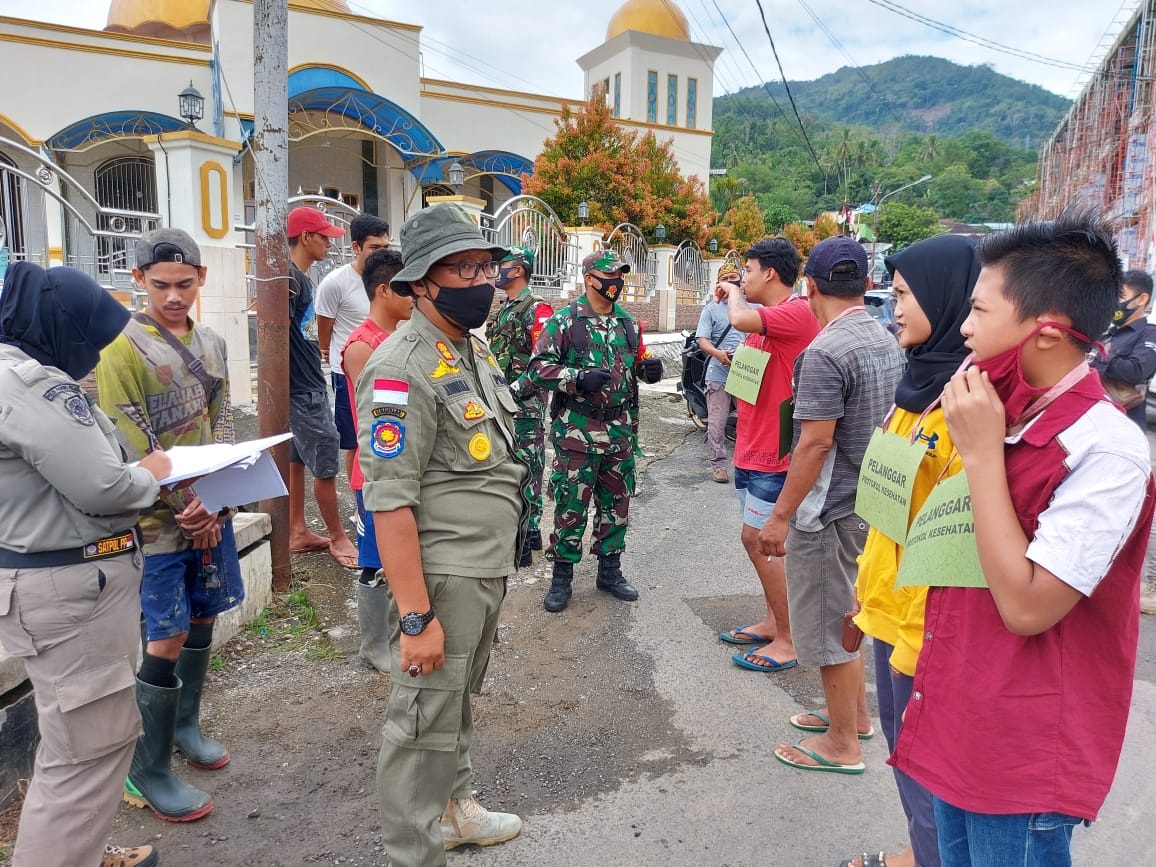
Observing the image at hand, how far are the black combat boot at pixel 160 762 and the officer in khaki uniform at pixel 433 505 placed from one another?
91 centimetres

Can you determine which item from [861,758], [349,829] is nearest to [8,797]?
[349,829]

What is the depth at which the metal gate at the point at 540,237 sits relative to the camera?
10.6 meters

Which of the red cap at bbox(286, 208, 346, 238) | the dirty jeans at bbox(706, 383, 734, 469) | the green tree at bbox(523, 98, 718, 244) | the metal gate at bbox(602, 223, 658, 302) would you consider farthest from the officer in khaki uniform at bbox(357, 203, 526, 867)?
the green tree at bbox(523, 98, 718, 244)

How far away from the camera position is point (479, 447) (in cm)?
213

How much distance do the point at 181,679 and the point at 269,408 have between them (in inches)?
62.9

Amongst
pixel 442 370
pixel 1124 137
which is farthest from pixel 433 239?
pixel 1124 137

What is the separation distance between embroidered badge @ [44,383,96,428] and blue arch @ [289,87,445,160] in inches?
648

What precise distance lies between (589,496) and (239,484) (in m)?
2.15

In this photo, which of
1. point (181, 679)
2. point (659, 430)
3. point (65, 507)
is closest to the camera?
point (65, 507)

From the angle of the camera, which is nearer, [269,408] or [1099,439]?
[1099,439]

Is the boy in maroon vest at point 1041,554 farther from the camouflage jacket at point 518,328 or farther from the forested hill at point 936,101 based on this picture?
the forested hill at point 936,101

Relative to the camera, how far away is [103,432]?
200 cm

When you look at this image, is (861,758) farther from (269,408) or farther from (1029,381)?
(269,408)

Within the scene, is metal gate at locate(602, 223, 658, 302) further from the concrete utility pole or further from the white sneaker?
the white sneaker
